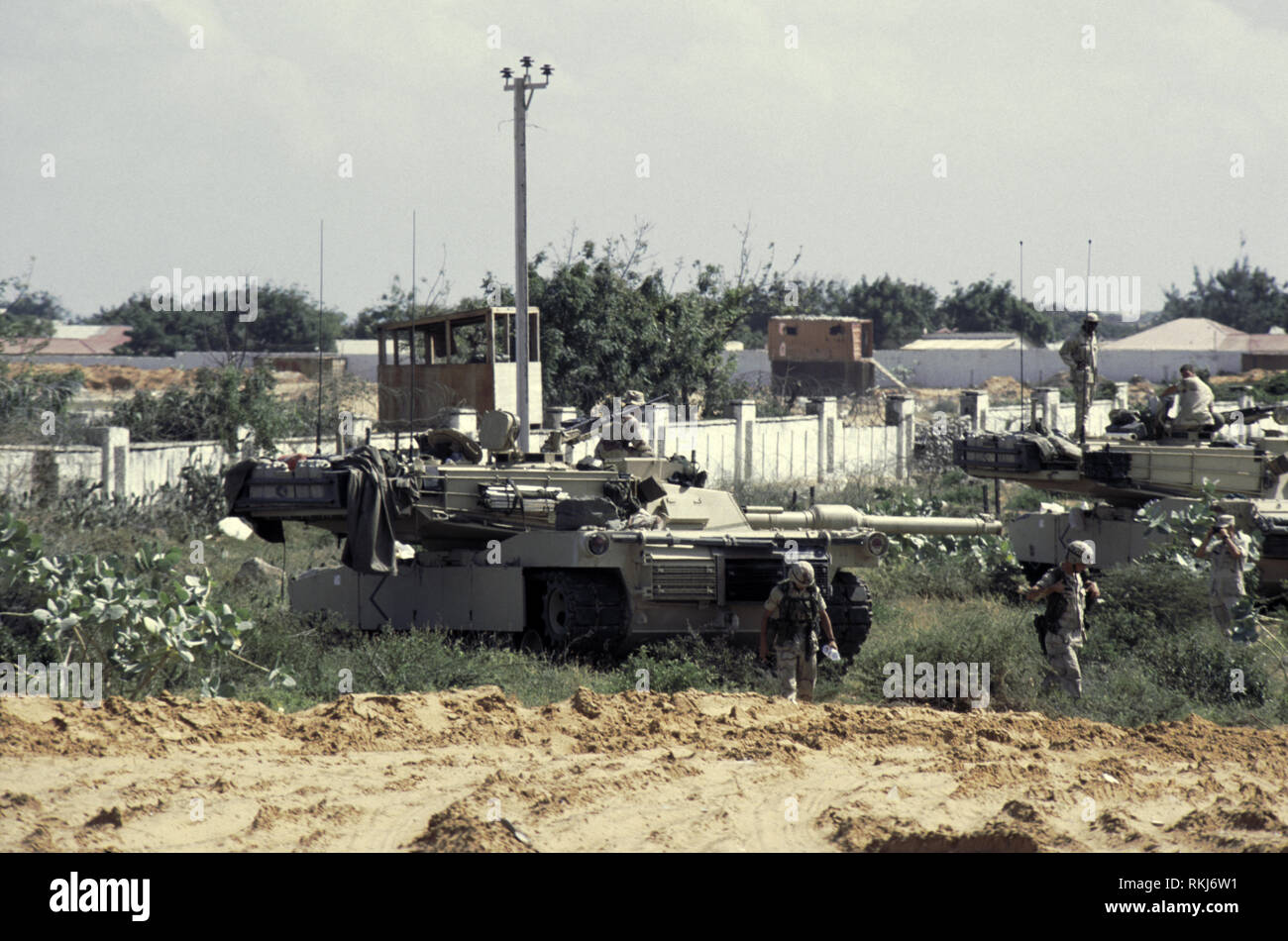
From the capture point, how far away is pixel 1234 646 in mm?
12047

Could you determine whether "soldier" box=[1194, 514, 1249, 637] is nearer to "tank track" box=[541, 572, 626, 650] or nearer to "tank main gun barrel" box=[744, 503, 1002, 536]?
"tank main gun barrel" box=[744, 503, 1002, 536]

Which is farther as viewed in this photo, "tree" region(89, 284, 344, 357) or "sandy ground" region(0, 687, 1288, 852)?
"tree" region(89, 284, 344, 357)

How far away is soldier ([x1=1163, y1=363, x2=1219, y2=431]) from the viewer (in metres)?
16.5

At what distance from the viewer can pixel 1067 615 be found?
36.4 feet

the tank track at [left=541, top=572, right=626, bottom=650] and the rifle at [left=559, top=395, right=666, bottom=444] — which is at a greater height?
the rifle at [left=559, top=395, right=666, bottom=444]

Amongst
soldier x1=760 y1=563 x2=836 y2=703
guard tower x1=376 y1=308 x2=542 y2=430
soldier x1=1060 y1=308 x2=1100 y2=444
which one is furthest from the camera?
guard tower x1=376 y1=308 x2=542 y2=430

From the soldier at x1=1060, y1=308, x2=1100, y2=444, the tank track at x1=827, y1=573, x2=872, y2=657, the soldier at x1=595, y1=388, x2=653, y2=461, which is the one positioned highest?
the soldier at x1=1060, y1=308, x2=1100, y2=444

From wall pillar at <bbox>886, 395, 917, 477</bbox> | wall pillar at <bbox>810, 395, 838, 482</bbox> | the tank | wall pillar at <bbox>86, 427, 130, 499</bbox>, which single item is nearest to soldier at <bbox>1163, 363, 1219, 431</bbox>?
the tank

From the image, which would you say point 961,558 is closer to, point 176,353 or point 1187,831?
point 1187,831

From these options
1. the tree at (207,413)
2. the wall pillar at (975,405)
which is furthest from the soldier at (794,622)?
the wall pillar at (975,405)

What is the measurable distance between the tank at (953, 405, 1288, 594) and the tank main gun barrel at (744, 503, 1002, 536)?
255 cm

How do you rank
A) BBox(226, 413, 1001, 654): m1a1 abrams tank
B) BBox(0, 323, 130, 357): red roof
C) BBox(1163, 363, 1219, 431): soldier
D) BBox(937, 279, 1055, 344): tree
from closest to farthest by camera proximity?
BBox(226, 413, 1001, 654): m1a1 abrams tank, BBox(1163, 363, 1219, 431): soldier, BBox(0, 323, 130, 357): red roof, BBox(937, 279, 1055, 344): tree

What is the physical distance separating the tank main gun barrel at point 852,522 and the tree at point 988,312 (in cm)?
6455
